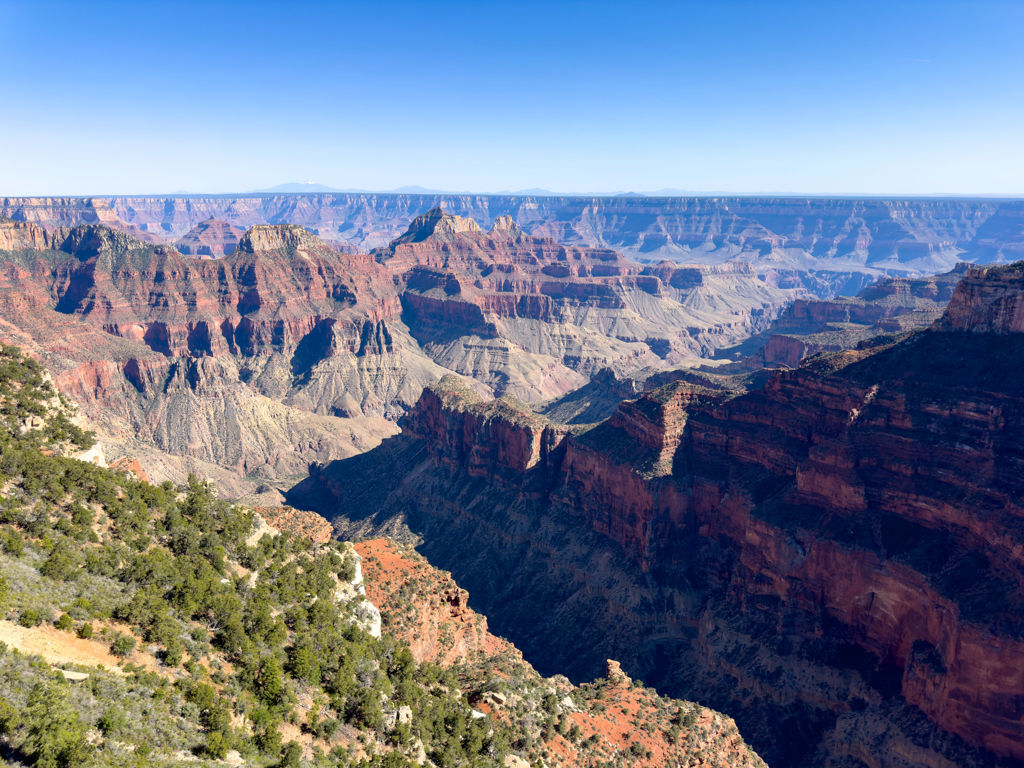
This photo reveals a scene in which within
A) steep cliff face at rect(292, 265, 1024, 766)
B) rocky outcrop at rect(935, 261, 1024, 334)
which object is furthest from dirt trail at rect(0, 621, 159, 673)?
rocky outcrop at rect(935, 261, 1024, 334)

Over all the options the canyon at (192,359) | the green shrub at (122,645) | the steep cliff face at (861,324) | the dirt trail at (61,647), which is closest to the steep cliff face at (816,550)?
the green shrub at (122,645)

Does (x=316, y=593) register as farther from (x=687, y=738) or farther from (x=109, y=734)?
(x=687, y=738)

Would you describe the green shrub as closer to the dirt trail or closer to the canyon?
the dirt trail

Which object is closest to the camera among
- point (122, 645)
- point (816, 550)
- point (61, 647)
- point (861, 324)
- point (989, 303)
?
point (61, 647)

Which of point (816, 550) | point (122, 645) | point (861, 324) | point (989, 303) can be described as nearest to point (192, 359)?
point (816, 550)

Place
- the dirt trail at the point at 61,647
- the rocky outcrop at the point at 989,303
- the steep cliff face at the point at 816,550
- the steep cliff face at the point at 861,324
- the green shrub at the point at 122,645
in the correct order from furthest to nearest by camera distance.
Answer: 1. the steep cliff face at the point at 861,324
2. the rocky outcrop at the point at 989,303
3. the steep cliff face at the point at 816,550
4. the green shrub at the point at 122,645
5. the dirt trail at the point at 61,647

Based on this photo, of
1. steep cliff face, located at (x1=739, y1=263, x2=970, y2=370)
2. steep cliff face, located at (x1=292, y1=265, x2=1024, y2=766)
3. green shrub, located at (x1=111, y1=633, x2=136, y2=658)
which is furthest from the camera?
steep cliff face, located at (x1=739, y1=263, x2=970, y2=370)

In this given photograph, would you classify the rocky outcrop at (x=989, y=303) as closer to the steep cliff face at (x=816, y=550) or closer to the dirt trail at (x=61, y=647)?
the steep cliff face at (x=816, y=550)

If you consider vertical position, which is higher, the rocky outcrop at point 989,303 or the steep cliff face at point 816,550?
the rocky outcrop at point 989,303

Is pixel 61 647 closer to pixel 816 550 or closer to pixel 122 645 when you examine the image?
pixel 122 645

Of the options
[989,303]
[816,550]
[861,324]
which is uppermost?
[989,303]
